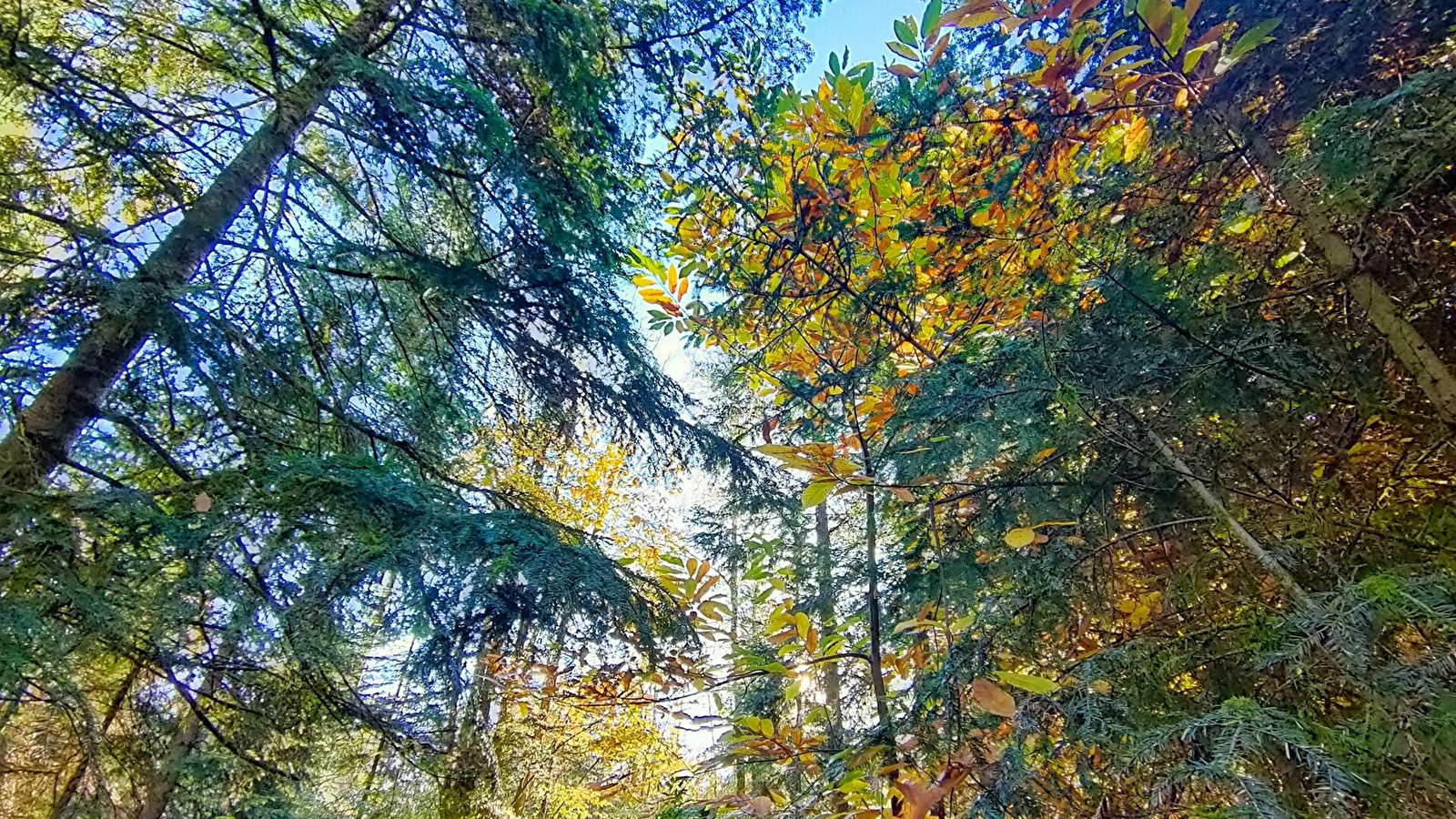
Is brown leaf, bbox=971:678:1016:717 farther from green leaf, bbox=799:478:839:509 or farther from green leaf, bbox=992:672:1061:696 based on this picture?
green leaf, bbox=799:478:839:509

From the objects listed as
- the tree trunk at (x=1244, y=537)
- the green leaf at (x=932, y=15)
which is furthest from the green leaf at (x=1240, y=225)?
the green leaf at (x=932, y=15)

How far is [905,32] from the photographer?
1.44m

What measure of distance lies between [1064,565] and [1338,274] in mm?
938

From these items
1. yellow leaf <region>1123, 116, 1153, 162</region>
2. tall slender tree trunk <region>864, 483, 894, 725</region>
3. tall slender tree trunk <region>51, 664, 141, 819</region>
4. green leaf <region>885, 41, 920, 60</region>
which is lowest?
tall slender tree trunk <region>51, 664, 141, 819</region>

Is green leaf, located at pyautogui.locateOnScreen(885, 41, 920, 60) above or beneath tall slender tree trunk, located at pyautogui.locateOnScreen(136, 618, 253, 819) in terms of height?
above

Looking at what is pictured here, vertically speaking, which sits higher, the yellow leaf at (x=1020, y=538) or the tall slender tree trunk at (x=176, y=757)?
the yellow leaf at (x=1020, y=538)

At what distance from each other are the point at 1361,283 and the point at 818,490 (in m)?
1.28

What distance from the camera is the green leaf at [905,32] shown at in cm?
142

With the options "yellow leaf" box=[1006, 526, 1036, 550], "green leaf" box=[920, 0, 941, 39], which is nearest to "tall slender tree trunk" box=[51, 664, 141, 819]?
"yellow leaf" box=[1006, 526, 1036, 550]

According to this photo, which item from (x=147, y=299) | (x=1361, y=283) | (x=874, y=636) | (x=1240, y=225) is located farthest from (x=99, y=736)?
(x=1240, y=225)

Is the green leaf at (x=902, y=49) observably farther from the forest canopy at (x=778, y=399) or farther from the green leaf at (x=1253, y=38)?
the green leaf at (x=1253, y=38)

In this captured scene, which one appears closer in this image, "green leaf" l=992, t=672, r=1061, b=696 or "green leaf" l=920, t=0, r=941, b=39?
"green leaf" l=992, t=672, r=1061, b=696

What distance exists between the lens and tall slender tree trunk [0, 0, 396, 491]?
1656mm

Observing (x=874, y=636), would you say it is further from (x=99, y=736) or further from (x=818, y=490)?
(x=99, y=736)
